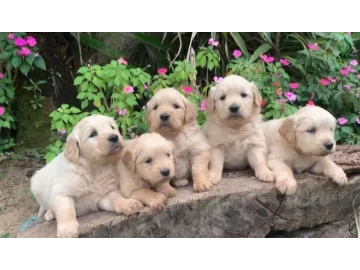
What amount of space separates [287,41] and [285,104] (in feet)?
1.86

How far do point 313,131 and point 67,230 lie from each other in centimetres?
183

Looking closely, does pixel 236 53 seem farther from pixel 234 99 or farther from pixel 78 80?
pixel 78 80

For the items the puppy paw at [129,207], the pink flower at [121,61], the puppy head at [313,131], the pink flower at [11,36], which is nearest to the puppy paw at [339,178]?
the puppy head at [313,131]

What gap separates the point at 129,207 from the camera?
141 inches

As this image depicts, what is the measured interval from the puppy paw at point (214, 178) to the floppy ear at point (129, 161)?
593 millimetres

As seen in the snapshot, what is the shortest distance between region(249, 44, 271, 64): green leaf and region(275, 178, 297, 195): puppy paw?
4.02 feet

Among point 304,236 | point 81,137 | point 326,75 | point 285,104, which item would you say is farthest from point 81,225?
point 326,75

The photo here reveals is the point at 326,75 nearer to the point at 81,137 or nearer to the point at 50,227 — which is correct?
the point at 81,137

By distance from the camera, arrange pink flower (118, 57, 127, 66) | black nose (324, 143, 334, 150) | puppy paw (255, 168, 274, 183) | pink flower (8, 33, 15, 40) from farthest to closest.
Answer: pink flower (118, 57, 127, 66) < pink flower (8, 33, 15, 40) < puppy paw (255, 168, 274, 183) < black nose (324, 143, 334, 150)

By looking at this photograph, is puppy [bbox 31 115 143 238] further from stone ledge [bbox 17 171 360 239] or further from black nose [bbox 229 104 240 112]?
black nose [bbox 229 104 240 112]

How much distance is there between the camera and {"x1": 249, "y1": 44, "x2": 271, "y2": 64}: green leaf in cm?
458

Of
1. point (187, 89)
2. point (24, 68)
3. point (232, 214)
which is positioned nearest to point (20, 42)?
point (24, 68)

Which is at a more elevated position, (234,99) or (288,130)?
(234,99)

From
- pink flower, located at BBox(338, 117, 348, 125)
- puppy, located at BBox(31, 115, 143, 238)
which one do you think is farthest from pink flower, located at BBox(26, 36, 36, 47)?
pink flower, located at BBox(338, 117, 348, 125)
